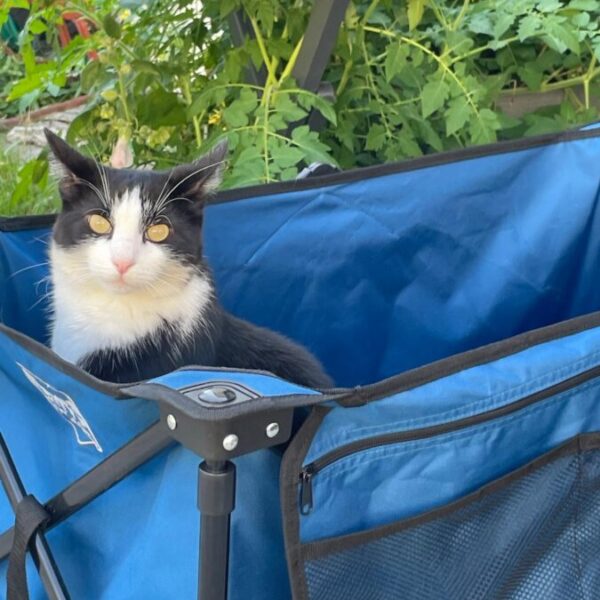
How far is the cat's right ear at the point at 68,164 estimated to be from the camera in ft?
2.57

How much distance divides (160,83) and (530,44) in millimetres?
735

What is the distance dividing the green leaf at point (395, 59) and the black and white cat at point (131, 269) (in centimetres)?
58

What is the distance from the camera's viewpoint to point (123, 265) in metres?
0.77

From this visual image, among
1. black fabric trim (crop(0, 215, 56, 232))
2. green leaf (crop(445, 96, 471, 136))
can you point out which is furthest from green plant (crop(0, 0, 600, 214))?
black fabric trim (crop(0, 215, 56, 232))

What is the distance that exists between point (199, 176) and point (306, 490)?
394mm

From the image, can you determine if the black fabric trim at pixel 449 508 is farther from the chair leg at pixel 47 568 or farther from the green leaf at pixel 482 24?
the green leaf at pixel 482 24

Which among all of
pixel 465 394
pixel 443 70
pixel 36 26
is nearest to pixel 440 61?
pixel 443 70

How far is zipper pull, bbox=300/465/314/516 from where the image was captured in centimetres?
53

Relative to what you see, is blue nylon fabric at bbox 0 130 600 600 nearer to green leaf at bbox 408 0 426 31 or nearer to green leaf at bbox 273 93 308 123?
green leaf at bbox 273 93 308 123

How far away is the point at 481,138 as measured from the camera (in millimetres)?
1336

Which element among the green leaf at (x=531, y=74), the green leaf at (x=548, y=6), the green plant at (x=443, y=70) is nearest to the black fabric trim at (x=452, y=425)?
the green plant at (x=443, y=70)

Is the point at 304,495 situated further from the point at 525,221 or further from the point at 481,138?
the point at 481,138

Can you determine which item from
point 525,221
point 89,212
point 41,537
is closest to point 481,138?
point 525,221

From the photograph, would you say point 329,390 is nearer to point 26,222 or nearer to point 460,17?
point 26,222
